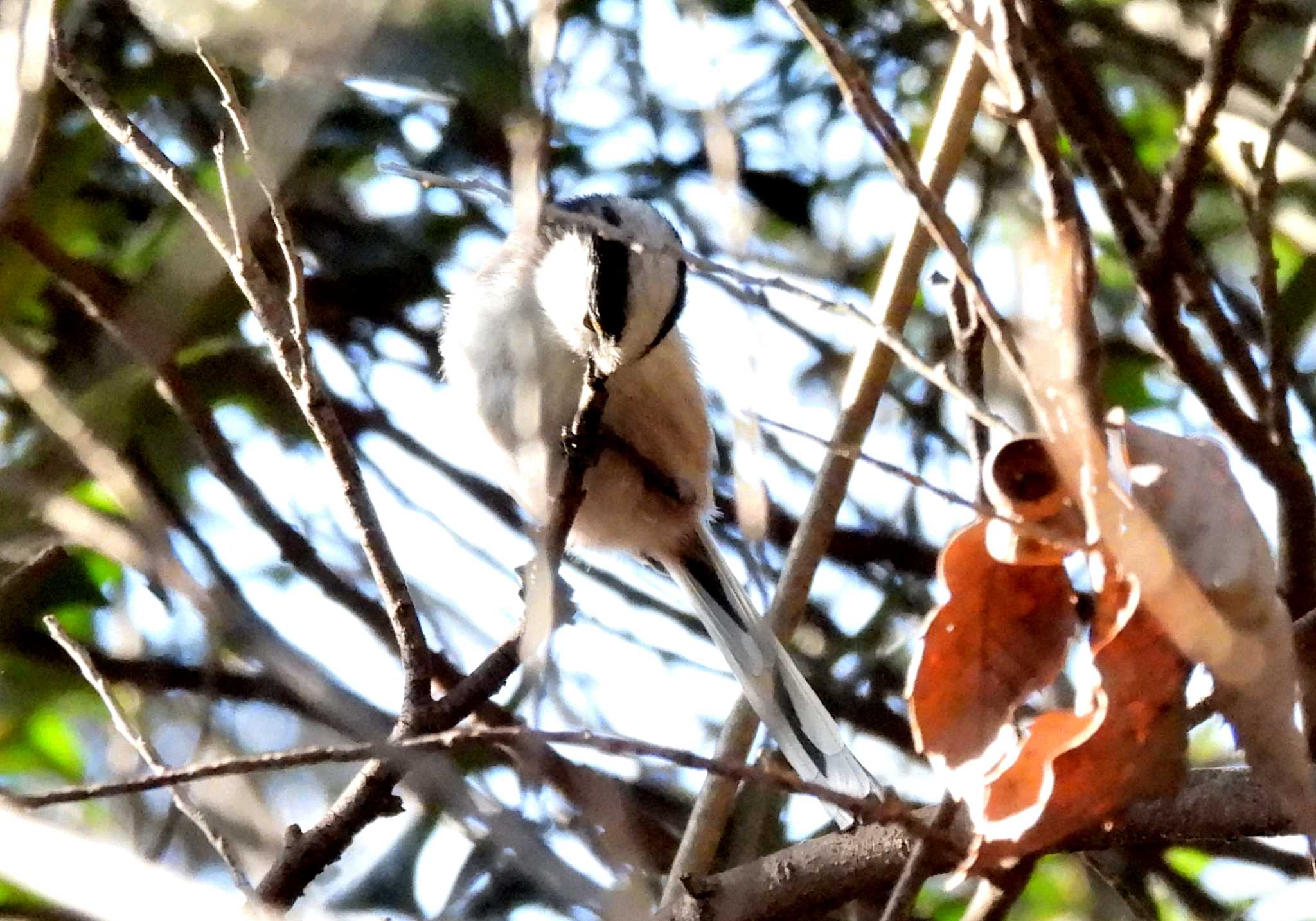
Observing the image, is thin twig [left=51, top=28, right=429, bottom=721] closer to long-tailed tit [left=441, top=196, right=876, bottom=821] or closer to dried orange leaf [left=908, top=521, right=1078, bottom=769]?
long-tailed tit [left=441, top=196, right=876, bottom=821]

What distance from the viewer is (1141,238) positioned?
A: 1060 mm

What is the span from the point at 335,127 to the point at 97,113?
97cm

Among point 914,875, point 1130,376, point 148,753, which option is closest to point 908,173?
point 914,875

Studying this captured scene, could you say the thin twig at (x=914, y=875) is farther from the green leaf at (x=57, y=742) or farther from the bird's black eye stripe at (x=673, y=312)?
the green leaf at (x=57, y=742)

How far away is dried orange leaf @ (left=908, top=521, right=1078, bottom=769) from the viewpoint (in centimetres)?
88

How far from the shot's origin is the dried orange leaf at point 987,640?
2.90 feet

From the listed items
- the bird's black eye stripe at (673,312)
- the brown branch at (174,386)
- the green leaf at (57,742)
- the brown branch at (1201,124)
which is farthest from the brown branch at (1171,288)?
the green leaf at (57,742)

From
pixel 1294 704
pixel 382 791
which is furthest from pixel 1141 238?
pixel 382 791

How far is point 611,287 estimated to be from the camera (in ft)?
5.72

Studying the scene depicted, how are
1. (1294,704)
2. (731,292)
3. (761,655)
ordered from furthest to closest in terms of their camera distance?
(761,655) < (731,292) < (1294,704)

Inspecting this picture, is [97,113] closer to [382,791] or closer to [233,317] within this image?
[382,791]

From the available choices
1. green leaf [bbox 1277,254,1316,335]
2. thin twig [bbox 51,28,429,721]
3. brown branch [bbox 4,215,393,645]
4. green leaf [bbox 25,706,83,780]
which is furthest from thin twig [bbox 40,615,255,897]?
green leaf [bbox 1277,254,1316,335]

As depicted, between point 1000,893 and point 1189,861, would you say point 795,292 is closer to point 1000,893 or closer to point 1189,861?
point 1000,893

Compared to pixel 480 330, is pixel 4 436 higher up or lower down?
lower down
